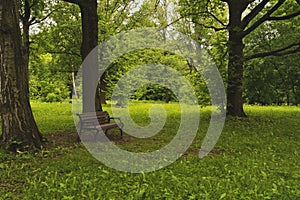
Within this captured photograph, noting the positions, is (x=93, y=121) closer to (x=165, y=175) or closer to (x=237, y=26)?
(x=165, y=175)

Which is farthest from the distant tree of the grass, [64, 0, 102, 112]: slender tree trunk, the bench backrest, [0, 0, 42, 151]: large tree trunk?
[0, 0, 42, 151]: large tree trunk

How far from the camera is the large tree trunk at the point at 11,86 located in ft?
Answer: 23.7

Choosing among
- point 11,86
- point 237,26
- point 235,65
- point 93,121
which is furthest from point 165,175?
point 237,26

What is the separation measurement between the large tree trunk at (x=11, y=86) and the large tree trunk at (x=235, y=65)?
8739 millimetres

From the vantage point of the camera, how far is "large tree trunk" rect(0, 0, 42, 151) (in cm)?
721

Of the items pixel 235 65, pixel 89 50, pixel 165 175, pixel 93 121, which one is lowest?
pixel 165 175

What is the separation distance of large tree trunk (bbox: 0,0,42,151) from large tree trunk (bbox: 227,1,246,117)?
8739 mm

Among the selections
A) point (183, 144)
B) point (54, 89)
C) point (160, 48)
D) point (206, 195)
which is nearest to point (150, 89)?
point (160, 48)

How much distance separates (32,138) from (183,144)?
4.08 metres

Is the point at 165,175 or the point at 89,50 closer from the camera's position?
the point at 165,175

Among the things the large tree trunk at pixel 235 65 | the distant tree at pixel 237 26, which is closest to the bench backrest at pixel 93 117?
the distant tree at pixel 237 26

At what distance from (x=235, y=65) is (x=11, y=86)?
29.6 ft

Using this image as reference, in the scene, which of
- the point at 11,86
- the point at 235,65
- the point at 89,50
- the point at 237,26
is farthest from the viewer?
the point at 235,65

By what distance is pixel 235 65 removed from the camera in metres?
13.0
